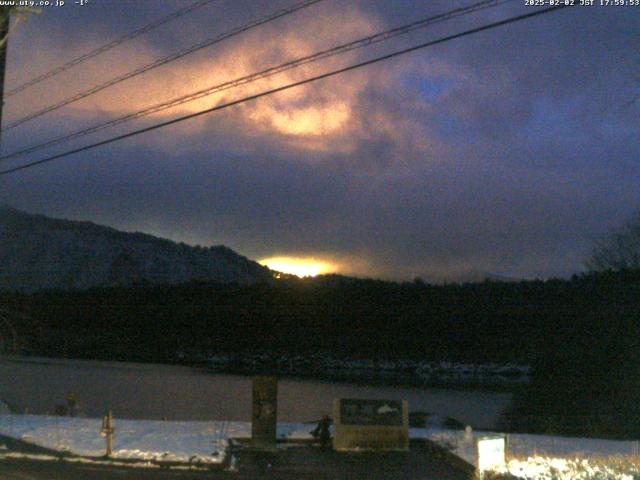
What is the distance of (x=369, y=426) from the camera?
22.6 metres

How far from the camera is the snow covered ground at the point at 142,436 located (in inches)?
833

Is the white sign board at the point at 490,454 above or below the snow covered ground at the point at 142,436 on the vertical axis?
above

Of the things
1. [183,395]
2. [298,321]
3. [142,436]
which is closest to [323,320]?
[298,321]

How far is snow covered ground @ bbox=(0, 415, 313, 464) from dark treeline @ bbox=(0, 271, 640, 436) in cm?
2889

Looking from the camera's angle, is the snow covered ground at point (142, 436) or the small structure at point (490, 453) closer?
the small structure at point (490, 453)

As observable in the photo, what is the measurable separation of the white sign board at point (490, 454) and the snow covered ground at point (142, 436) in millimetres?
7351

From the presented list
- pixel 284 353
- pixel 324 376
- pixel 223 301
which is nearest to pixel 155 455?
pixel 324 376

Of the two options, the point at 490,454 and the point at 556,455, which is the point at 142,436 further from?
the point at 490,454

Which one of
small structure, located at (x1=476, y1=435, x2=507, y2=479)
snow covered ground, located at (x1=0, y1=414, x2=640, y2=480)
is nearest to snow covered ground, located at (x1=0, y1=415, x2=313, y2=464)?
snow covered ground, located at (x1=0, y1=414, x2=640, y2=480)

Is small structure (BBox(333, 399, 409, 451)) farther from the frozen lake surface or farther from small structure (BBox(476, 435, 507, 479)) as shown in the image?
the frozen lake surface

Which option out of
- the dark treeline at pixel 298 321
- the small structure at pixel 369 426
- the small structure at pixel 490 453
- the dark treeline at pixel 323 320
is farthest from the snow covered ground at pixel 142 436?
the dark treeline at pixel 298 321

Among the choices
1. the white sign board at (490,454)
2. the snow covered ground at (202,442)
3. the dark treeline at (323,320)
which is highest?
the dark treeline at (323,320)

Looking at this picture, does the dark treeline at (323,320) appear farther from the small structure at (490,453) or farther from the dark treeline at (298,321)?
the small structure at (490,453)

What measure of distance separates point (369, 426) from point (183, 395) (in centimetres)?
3201
